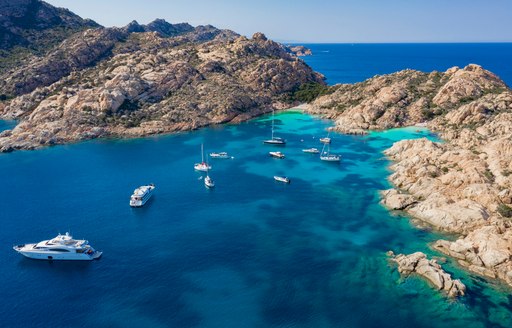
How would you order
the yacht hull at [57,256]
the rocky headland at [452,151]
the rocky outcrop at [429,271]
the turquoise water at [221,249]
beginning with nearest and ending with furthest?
the turquoise water at [221,249]
the rocky outcrop at [429,271]
the yacht hull at [57,256]
the rocky headland at [452,151]

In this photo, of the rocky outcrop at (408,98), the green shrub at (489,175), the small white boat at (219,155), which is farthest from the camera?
the rocky outcrop at (408,98)

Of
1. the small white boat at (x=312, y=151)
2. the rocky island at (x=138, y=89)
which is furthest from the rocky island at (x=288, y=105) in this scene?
the small white boat at (x=312, y=151)

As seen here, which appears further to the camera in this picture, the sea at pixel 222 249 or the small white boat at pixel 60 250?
the small white boat at pixel 60 250

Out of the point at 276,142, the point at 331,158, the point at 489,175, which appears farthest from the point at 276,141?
the point at 489,175

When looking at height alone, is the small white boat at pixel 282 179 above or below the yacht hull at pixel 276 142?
below

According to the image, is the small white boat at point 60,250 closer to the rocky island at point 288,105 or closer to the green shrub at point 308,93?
the rocky island at point 288,105

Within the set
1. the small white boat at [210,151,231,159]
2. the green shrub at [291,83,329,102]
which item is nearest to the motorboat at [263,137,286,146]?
the small white boat at [210,151,231,159]
